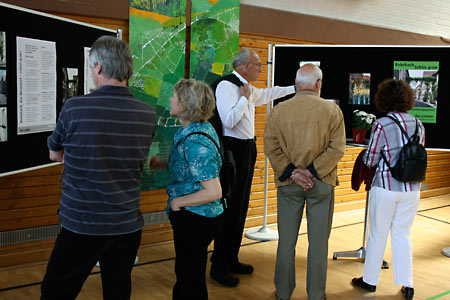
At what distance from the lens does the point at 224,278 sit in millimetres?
3859

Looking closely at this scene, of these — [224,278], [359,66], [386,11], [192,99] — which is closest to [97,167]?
[192,99]

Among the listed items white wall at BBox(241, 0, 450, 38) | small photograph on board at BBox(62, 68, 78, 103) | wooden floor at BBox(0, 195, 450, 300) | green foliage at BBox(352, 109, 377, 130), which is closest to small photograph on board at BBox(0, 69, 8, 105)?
small photograph on board at BBox(62, 68, 78, 103)

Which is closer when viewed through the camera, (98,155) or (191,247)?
(98,155)

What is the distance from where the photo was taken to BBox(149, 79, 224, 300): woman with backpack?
249 cm

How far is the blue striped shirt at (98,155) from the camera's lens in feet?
6.56

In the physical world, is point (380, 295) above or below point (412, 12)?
below

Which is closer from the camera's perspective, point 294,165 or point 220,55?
point 294,165

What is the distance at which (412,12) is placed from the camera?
7.10 metres

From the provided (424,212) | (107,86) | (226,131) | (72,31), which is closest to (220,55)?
(226,131)

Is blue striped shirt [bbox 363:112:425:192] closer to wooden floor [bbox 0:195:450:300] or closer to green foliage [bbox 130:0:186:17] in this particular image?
wooden floor [bbox 0:195:450:300]

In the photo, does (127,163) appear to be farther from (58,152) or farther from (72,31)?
(72,31)

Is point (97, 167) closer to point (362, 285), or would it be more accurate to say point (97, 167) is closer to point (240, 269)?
point (240, 269)

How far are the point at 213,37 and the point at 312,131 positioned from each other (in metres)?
2.19

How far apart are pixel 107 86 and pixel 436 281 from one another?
3.42m
